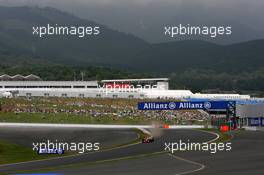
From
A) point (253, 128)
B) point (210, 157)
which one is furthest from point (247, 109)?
point (210, 157)

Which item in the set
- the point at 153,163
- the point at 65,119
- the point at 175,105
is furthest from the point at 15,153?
the point at 65,119

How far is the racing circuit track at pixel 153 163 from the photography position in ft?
132

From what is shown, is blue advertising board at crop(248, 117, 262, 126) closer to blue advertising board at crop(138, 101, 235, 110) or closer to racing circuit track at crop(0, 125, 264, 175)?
blue advertising board at crop(138, 101, 235, 110)

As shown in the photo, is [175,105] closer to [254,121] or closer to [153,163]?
[153,163]

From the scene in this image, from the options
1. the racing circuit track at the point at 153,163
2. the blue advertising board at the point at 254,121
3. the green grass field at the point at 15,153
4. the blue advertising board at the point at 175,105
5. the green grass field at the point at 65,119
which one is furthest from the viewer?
the green grass field at the point at 65,119

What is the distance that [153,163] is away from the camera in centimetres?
4484

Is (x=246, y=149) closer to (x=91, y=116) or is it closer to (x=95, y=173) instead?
(x=95, y=173)

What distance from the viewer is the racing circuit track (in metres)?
40.4

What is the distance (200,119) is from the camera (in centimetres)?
10425

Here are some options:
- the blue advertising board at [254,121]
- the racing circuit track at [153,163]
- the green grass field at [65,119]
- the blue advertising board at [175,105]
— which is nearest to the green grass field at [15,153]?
the racing circuit track at [153,163]

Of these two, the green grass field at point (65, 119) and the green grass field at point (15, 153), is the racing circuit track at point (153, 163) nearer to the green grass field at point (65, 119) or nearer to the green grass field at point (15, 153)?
the green grass field at point (15, 153)

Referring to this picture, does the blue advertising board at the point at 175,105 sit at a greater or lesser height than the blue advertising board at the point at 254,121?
greater

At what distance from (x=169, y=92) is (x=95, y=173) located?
11547 centimetres

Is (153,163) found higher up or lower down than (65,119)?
lower down
